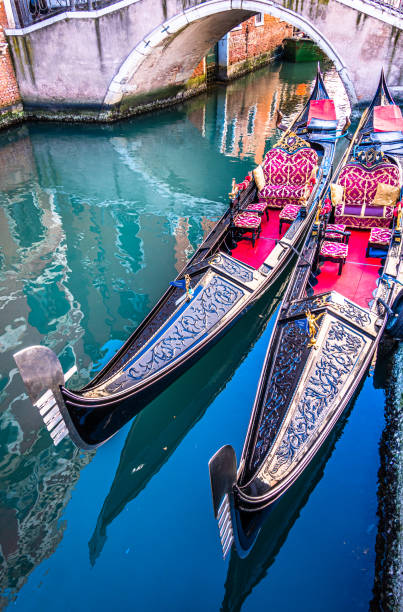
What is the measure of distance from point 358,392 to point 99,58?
7144 millimetres

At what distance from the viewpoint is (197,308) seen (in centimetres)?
263

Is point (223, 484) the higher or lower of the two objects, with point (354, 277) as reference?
higher

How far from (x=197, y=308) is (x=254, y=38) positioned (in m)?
11.2

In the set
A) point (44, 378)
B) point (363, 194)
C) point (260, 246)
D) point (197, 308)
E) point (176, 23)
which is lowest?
point (260, 246)

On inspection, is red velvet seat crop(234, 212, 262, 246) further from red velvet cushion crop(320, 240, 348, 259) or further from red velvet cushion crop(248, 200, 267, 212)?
red velvet cushion crop(320, 240, 348, 259)

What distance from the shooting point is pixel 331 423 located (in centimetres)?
194

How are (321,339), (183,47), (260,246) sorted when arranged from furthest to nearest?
1. (183,47)
2. (260,246)
3. (321,339)

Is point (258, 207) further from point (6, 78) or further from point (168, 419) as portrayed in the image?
point (6, 78)

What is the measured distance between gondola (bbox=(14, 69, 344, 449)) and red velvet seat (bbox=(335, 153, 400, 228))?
0.94 feet

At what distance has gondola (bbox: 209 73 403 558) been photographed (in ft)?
5.40

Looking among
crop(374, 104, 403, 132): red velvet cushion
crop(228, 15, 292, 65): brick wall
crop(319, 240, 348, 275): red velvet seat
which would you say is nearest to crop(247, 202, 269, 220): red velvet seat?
crop(319, 240, 348, 275): red velvet seat

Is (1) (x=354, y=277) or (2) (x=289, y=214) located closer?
(1) (x=354, y=277)

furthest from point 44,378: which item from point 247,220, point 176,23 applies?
point 176,23

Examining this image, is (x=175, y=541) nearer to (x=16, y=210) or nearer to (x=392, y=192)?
(x=392, y=192)
